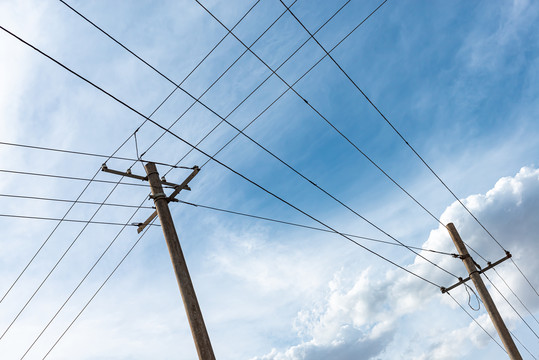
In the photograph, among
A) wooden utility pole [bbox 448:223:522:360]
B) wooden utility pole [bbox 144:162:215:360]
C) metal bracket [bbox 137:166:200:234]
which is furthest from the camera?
wooden utility pole [bbox 448:223:522:360]

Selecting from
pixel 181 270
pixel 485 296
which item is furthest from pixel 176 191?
pixel 485 296

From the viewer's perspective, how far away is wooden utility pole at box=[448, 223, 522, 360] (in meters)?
13.8

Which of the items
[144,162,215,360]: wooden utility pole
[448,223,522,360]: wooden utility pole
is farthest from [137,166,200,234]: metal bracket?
[448,223,522,360]: wooden utility pole

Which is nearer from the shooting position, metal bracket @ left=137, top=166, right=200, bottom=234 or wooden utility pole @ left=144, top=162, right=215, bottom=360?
wooden utility pole @ left=144, top=162, right=215, bottom=360

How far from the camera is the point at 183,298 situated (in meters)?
8.30

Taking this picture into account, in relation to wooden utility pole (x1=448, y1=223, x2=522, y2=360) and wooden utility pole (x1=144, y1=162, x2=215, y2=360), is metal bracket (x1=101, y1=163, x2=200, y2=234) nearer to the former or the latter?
wooden utility pole (x1=144, y1=162, x2=215, y2=360)

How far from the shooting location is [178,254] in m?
8.82

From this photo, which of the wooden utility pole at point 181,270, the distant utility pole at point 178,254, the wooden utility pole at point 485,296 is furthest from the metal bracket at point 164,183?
the wooden utility pole at point 485,296

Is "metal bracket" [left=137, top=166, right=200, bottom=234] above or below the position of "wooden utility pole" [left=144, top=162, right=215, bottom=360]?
above

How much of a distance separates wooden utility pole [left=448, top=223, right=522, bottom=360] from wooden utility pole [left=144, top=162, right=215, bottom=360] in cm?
1078

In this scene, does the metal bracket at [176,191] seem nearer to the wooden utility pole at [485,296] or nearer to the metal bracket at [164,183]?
the metal bracket at [164,183]

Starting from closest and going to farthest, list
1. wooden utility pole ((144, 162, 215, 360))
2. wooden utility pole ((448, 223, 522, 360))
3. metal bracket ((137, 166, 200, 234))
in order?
wooden utility pole ((144, 162, 215, 360)) < metal bracket ((137, 166, 200, 234)) < wooden utility pole ((448, 223, 522, 360))

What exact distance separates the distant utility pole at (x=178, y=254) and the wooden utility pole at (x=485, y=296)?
10784mm

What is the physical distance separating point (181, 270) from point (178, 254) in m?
0.35
